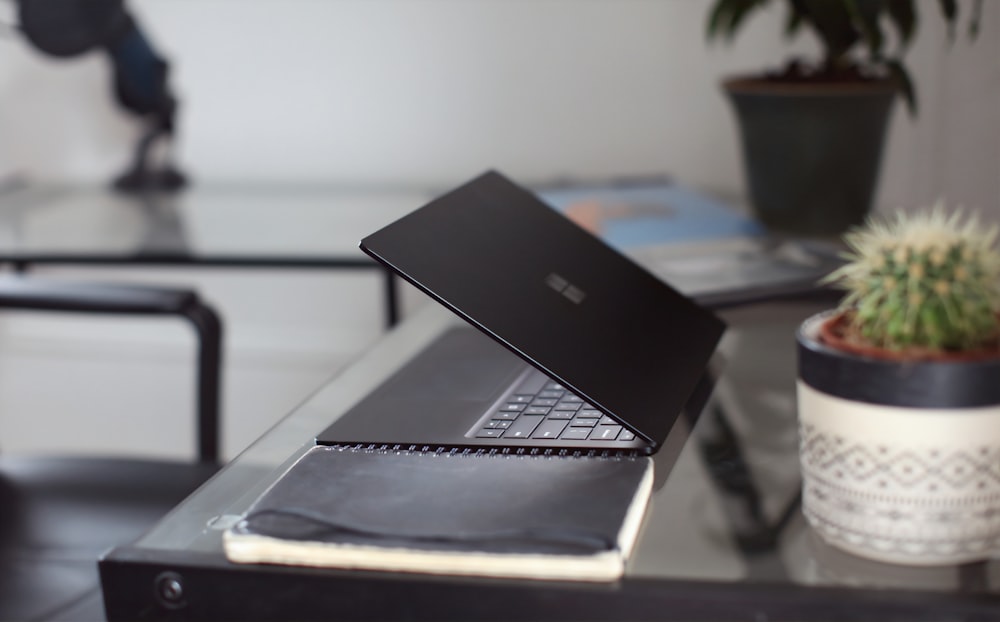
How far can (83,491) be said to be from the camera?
106 centimetres

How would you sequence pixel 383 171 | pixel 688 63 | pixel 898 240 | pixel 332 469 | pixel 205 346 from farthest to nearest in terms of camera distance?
pixel 383 171 → pixel 688 63 → pixel 205 346 → pixel 332 469 → pixel 898 240

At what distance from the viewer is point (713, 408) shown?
0.71 meters

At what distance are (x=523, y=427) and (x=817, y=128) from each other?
2.25ft

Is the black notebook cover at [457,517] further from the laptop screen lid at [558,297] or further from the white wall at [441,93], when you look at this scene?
→ the white wall at [441,93]

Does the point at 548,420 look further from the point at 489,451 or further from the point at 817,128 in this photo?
the point at 817,128

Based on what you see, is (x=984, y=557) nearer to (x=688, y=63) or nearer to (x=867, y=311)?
(x=867, y=311)

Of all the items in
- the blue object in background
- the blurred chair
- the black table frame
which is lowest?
the blurred chair

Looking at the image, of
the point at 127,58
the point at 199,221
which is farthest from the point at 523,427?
the point at 127,58

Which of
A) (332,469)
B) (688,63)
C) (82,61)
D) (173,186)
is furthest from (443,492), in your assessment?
(82,61)

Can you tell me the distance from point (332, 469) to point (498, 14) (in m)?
1.11

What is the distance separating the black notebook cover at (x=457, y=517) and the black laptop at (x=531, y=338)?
0.04m

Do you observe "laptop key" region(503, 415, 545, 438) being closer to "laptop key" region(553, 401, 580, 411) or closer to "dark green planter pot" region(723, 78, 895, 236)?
"laptop key" region(553, 401, 580, 411)

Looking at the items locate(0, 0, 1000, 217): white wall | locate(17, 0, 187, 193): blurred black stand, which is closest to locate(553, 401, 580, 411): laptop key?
locate(0, 0, 1000, 217): white wall

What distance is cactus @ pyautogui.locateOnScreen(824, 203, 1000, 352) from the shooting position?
456mm
